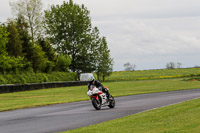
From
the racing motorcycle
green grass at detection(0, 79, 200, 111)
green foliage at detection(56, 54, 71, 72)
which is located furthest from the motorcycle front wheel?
green foliage at detection(56, 54, 71, 72)

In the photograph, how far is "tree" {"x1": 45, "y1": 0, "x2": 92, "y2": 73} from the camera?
270ft

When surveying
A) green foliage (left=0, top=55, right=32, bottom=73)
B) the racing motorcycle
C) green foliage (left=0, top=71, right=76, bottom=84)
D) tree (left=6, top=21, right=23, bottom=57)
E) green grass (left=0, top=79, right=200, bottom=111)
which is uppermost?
tree (left=6, top=21, right=23, bottom=57)

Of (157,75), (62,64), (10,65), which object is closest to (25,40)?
(62,64)

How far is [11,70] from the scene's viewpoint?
53.6m

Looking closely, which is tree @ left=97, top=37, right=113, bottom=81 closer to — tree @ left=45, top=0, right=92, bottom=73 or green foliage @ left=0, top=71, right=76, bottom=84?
tree @ left=45, top=0, right=92, bottom=73

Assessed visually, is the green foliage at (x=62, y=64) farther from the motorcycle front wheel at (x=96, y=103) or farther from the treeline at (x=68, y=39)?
the motorcycle front wheel at (x=96, y=103)

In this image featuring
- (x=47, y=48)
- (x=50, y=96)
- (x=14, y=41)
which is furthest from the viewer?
(x=47, y=48)

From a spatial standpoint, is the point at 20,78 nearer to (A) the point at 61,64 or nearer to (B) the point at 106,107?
(A) the point at 61,64

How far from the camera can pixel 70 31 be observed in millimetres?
82812

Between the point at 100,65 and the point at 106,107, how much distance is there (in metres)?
65.9

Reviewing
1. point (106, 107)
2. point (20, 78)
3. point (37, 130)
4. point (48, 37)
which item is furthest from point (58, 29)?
Result: point (37, 130)

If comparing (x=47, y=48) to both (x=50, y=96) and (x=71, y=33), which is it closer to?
(x=71, y=33)

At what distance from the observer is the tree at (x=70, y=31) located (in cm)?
8219

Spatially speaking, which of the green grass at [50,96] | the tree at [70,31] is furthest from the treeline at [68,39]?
the green grass at [50,96]
